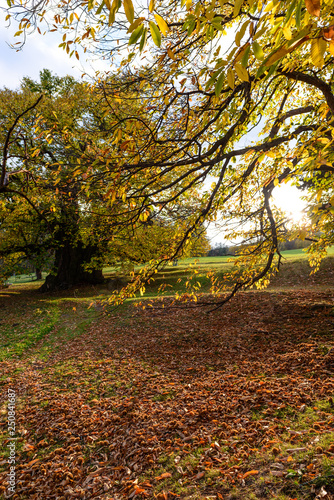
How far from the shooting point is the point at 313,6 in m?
1.25

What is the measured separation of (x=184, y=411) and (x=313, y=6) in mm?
4865

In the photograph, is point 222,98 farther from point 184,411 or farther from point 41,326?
point 41,326

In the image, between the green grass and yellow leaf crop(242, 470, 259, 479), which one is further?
the green grass

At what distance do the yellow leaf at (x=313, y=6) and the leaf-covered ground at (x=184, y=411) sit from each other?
275cm

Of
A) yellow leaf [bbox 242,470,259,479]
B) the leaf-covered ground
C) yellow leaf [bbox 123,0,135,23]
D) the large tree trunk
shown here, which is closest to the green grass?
the leaf-covered ground

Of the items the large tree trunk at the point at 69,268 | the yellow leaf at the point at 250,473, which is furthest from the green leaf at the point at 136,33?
the large tree trunk at the point at 69,268

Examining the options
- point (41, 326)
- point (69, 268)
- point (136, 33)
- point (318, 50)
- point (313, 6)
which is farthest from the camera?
point (69, 268)

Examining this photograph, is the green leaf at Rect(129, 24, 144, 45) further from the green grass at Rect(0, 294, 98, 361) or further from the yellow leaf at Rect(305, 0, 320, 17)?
the green grass at Rect(0, 294, 98, 361)

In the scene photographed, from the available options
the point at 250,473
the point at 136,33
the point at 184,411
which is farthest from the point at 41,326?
the point at 136,33

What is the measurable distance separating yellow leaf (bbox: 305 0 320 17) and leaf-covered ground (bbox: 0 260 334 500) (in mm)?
2748

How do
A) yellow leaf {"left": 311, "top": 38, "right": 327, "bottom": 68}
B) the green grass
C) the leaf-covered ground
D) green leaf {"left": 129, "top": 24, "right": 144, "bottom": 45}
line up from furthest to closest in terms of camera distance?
the green grass
the leaf-covered ground
green leaf {"left": 129, "top": 24, "right": 144, "bottom": 45}
yellow leaf {"left": 311, "top": 38, "right": 327, "bottom": 68}

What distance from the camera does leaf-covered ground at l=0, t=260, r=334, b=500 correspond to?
9.36 feet

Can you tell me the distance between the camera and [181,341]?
26.0 feet

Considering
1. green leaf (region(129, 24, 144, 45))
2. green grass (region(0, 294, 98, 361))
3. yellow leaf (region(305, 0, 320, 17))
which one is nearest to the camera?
yellow leaf (region(305, 0, 320, 17))
